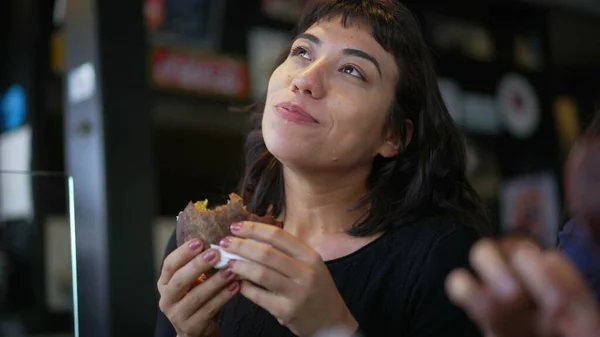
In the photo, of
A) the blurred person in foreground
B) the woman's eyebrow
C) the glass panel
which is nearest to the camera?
the blurred person in foreground

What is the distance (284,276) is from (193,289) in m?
0.16

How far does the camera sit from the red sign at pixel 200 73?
382 cm

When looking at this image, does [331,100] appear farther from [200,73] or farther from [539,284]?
[200,73]

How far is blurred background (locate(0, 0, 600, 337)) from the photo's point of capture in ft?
4.76

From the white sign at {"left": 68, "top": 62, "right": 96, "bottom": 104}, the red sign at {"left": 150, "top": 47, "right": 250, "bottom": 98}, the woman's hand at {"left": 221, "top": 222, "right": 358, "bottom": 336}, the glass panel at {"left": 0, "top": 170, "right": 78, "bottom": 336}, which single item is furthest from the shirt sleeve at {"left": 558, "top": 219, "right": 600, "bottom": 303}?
the red sign at {"left": 150, "top": 47, "right": 250, "bottom": 98}

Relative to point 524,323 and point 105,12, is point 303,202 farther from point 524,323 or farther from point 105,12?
point 105,12

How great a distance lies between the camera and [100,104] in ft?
8.25

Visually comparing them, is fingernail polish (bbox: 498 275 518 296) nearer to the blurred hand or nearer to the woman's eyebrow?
the blurred hand

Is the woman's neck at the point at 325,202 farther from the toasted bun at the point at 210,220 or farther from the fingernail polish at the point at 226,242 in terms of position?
the fingernail polish at the point at 226,242

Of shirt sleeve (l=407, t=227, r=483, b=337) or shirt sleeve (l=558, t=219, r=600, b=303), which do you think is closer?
shirt sleeve (l=558, t=219, r=600, b=303)

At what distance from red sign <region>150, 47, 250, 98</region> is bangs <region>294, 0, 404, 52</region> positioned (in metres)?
2.36

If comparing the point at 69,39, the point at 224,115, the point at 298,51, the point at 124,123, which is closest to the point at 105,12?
the point at 69,39

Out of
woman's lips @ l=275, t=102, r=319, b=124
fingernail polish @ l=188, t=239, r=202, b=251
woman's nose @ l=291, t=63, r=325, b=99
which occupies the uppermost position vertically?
woman's nose @ l=291, t=63, r=325, b=99

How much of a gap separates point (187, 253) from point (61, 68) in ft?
9.67
